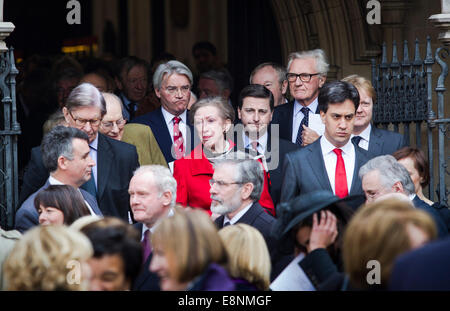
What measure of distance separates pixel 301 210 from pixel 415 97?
3093 mm

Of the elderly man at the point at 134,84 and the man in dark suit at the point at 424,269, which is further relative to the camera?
the elderly man at the point at 134,84

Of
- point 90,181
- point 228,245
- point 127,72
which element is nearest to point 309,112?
point 90,181

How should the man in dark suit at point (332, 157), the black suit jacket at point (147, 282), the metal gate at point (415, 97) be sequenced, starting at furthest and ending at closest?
the metal gate at point (415, 97) < the man in dark suit at point (332, 157) < the black suit jacket at point (147, 282)

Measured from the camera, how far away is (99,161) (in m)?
6.91

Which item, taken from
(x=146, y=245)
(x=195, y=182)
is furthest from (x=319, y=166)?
(x=146, y=245)

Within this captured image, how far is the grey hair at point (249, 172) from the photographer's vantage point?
20.1ft

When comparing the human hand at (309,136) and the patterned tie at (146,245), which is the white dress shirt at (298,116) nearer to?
the human hand at (309,136)

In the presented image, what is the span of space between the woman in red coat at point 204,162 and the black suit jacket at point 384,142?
839mm

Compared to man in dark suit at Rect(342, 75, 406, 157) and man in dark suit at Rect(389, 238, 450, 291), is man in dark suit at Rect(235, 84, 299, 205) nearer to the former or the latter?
man in dark suit at Rect(342, 75, 406, 157)

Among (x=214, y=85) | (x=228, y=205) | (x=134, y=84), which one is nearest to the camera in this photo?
(x=228, y=205)

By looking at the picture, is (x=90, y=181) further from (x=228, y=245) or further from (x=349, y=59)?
(x=349, y=59)

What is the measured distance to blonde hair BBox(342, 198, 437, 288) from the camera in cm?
385

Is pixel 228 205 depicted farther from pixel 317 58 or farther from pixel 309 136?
pixel 317 58

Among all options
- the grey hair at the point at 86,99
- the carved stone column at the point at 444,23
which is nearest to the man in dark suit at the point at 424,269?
the grey hair at the point at 86,99
